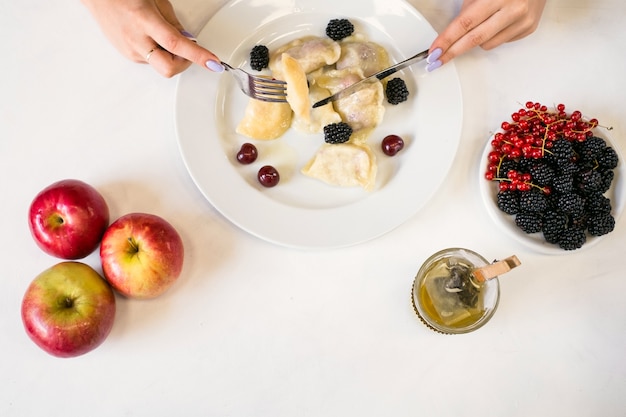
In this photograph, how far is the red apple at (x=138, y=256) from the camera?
3.84 feet

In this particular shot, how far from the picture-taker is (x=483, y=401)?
130 centimetres

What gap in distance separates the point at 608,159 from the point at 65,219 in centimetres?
128

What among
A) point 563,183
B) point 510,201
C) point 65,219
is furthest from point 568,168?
point 65,219

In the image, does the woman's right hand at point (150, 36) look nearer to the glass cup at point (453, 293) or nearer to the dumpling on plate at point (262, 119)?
the dumpling on plate at point (262, 119)

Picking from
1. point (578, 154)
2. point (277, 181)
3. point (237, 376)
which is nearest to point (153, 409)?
point (237, 376)

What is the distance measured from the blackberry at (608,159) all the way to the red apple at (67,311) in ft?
3.97

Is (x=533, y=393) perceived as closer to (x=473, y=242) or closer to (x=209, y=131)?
(x=473, y=242)

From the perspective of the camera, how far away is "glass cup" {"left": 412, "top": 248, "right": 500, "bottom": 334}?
1214 millimetres

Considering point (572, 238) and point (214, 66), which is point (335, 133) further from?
point (572, 238)

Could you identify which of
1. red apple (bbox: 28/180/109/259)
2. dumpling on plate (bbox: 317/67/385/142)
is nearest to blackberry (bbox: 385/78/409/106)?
dumpling on plate (bbox: 317/67/385/142)

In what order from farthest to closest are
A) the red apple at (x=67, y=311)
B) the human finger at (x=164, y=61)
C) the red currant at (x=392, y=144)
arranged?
the red currant at (x=392, y=144) → the human finger at (x=164, y=61) → the red apple at (x=67, y=311)

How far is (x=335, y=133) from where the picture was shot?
1.33 metres

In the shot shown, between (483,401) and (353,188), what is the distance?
0.61 m

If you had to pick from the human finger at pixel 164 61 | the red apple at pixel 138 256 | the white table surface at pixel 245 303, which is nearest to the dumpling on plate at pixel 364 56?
the white table surface at pixel 245 303
